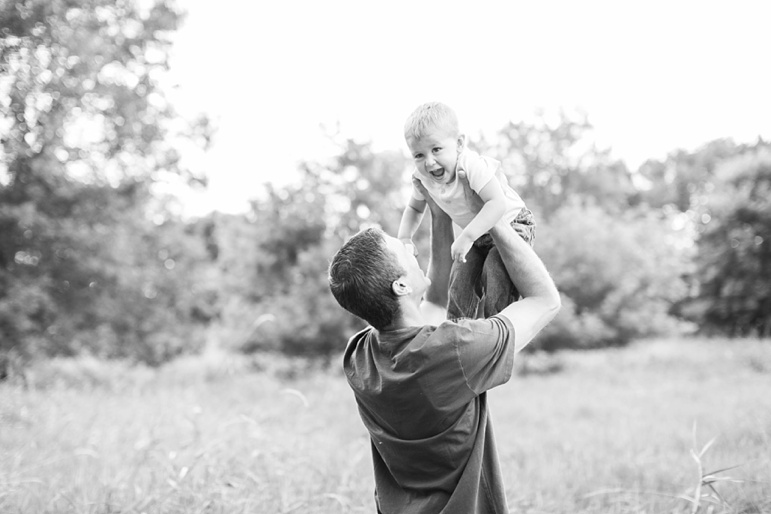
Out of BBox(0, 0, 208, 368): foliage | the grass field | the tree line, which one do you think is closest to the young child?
the grass field

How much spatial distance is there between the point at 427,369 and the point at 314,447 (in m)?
4.32

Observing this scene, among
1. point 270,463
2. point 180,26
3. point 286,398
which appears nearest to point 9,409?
point 270,463

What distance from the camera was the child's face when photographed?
2.52 metres

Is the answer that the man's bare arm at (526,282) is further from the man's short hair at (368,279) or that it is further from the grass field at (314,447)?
the grass field at (314,447)

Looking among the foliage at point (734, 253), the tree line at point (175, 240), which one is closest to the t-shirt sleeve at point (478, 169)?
the tree line at point (175, 240)

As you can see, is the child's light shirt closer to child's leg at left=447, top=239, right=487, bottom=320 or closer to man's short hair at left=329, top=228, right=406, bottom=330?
child's leg at left=447, top=239, right=487, bottom=320

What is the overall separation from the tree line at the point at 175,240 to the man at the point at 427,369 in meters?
8.17

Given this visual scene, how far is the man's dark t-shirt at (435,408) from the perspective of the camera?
2.07m

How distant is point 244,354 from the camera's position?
52.7 feet

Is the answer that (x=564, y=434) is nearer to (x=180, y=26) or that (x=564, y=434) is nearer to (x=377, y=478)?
(x=377, y=478)

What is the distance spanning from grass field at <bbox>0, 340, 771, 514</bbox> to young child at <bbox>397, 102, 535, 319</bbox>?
1.45 meters

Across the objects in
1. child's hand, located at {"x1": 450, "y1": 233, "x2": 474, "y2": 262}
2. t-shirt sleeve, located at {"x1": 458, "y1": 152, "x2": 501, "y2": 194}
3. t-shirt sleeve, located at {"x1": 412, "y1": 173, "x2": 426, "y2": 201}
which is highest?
t-shirt sleeve, located at {"x1": 458, "y1": 152, "x2": 501, "y2": 194}

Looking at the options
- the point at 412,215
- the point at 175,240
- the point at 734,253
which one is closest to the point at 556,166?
the point at 734,253

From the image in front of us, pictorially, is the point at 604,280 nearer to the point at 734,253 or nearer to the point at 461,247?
the point at 734,253
